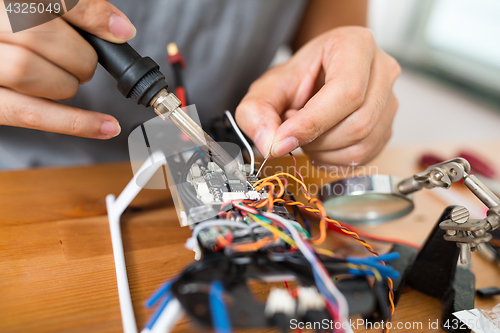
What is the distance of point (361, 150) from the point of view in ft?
1.73

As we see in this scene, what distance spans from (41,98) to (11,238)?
0.19m

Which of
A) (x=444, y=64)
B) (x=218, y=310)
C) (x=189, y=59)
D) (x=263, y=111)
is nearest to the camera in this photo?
(x=218, y=310)

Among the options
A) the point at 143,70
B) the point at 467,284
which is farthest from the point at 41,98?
the point at 467,284

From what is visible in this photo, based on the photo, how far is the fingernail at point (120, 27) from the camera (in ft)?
1.13

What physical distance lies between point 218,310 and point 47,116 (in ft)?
1.09

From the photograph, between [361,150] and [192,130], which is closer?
[192,130]

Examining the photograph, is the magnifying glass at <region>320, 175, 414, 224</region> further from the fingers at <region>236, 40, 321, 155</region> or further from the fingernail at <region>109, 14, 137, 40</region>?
the fingernail at <region>109, 14, 137, 40</region>

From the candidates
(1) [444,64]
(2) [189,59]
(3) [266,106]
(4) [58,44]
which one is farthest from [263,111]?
(1) [444,64]

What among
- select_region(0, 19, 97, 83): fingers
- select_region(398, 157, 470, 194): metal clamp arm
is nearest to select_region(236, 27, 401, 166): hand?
select_region(398, 157, 470, 194): metal clamp arm

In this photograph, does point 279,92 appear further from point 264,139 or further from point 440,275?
point 440,275

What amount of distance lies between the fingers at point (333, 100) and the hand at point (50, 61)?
0.73 feet

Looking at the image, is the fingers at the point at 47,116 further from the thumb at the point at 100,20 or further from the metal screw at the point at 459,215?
the metal screw at the point at 459,215

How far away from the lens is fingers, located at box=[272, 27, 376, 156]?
0.42 metres

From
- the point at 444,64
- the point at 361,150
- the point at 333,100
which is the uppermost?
the point at 333,100
